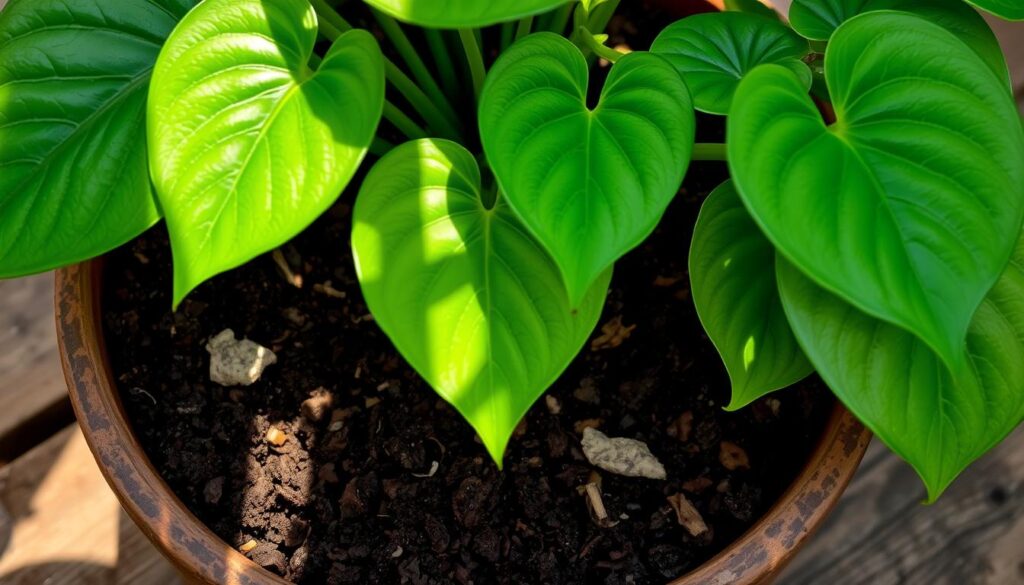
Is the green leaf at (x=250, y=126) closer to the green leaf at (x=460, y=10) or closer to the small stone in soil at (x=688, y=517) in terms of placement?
the green leaf at (x=460, y=10)

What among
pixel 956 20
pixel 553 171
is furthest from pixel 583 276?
pixel 956 20

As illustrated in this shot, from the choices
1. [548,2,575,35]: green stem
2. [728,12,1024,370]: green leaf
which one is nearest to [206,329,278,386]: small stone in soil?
[548,2,575,35]: green stem

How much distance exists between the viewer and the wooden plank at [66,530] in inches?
45.9

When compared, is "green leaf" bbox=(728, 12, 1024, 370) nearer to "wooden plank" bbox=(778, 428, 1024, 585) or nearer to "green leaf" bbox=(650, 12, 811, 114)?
"green leaf" bbox=(650, 12, 811, 114)

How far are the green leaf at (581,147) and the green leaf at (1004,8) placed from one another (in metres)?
0.26

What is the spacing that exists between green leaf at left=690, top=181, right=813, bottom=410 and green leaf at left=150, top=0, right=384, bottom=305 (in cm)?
29

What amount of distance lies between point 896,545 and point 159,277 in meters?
0.91

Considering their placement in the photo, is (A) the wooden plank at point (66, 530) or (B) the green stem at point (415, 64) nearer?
(B) the green stem at point (415, 64)

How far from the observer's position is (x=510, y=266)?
0.74m

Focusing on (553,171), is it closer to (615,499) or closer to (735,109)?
(735,109)

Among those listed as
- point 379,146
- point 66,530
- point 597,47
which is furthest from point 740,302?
point 66,530

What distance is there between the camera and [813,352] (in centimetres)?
68

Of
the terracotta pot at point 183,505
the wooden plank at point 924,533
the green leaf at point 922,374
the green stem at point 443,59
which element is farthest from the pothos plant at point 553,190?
the wooden plank at point 924,533

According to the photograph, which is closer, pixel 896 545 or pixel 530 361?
pixel 530 361
